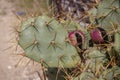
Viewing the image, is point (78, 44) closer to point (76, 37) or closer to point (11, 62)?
point (76, 37)

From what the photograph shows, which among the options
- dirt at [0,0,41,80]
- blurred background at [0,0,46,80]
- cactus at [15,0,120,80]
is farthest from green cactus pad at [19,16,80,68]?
dirt at [0,0,41,80]

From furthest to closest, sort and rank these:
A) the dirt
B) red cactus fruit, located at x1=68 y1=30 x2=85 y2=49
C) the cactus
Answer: the dirt
red cactus fruit, located at x1=68 y1=30 x2=85 y2=49
the cactus

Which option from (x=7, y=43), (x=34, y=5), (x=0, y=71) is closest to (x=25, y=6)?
(x=34, y=5)

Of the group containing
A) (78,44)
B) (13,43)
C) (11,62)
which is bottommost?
(11,62)

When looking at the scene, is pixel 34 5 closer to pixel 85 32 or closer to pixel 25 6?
pixel 25 6

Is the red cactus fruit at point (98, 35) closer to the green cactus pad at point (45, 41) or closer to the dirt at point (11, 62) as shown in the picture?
the green cactus pad at point (45, 41)

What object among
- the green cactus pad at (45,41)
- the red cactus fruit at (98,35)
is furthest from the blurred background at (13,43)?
the red cactus fruit at (98,35)

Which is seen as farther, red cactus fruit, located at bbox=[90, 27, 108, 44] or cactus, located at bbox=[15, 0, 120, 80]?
red cactus fruit, located at bbox=[90, 27, 108, 44]

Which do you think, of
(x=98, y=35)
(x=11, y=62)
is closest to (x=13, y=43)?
(x=11, y=62)

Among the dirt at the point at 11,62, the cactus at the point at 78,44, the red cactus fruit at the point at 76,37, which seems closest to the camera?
the cactus at the point at 78,44

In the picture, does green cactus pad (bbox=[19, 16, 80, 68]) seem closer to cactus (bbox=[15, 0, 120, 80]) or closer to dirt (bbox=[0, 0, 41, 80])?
cactus (bbox=[15, 0, 120, 80])
